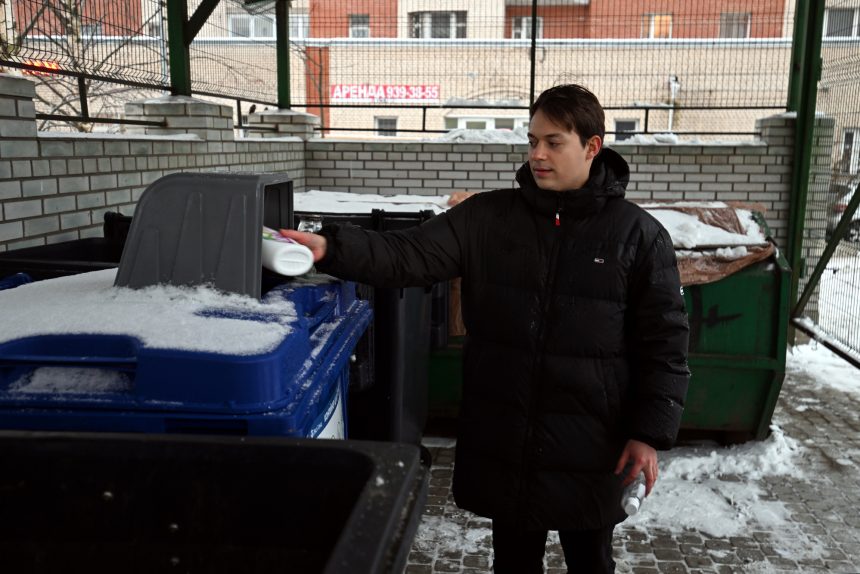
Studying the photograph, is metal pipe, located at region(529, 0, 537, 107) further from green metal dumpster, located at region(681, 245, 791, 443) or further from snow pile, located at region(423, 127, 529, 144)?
green metal dumpster, located at region(681, 245, 791, 443)

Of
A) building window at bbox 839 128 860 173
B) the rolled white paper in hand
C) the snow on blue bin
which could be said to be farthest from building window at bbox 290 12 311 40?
the snow on blue bin

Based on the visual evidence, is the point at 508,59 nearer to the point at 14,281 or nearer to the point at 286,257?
the point at 14,281

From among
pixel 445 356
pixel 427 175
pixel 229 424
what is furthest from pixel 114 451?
pixel 427 175

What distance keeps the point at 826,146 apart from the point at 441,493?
4.96 m

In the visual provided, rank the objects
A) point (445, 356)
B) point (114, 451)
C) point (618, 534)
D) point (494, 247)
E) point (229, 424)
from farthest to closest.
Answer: point (445, 356) < point (618, 534) < point (494, 247) < point (229, 424) < point (114, 451)

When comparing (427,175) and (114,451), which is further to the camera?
(427,175)

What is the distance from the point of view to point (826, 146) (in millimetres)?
6398

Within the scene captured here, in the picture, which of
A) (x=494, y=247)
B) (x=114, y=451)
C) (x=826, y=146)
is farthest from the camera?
(x=826, y=146)

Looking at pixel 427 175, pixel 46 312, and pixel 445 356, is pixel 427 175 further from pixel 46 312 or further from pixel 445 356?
pixel 46 312

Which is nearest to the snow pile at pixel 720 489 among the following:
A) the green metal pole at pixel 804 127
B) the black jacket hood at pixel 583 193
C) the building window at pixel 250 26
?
the black jacket hood at pixel 583 193

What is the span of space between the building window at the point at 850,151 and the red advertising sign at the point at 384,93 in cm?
576

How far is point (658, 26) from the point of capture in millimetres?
9578

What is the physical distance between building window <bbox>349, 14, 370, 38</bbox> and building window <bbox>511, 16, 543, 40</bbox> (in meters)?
2.31

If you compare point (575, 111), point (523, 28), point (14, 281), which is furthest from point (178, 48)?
point (523, 28)
